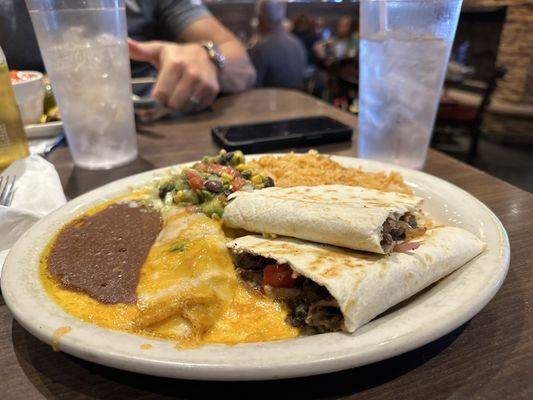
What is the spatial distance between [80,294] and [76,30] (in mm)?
1308

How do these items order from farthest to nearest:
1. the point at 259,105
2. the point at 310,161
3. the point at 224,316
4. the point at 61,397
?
1. the point at 259,105
2. the point at 310,161
3. the point at 224,316
4. the point at 61,397

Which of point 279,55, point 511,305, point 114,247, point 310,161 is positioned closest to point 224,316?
point 114,247

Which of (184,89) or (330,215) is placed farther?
(184,89)

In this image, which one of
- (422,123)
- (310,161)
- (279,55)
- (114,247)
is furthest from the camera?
(279,55)

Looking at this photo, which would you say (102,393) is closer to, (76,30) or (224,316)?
(224,316)

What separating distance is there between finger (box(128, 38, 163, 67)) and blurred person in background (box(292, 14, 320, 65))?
7230 millimetres

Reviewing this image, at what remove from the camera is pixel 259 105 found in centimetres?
324

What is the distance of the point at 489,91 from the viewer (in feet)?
15.8

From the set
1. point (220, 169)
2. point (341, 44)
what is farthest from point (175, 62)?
point (341, 44)

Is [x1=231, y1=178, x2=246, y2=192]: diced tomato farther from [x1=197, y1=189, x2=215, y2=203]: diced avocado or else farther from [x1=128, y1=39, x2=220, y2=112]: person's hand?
[x1=128, y1=39, x2=220, y2=112]: person's hand

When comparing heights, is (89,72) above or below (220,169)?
above

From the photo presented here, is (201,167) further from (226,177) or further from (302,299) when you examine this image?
(302,299)

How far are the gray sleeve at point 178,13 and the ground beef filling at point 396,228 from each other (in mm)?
3301

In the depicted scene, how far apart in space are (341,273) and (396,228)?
265 mm
